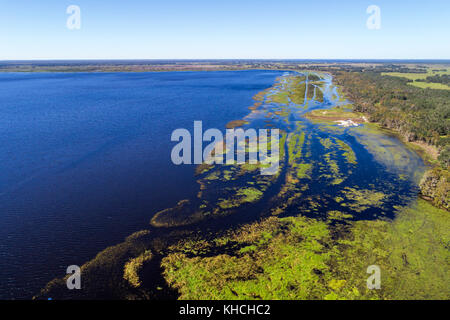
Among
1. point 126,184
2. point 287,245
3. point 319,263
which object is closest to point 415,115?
point 287,245

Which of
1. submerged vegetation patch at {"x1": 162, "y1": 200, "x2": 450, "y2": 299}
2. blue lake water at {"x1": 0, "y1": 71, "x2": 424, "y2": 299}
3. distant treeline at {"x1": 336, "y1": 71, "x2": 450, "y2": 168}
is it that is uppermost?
distant treeline at {"x1": 336, "y1": 71, "x2": 450, "y2": 168}

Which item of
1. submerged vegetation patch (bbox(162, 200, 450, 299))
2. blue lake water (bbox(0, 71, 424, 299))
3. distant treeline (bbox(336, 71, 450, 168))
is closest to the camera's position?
submerged vegetation patch (bbox(162, 200, 450, 299))

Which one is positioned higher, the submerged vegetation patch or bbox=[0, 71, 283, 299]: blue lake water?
bbox=[0, 71, 283, 299]: blue lake water

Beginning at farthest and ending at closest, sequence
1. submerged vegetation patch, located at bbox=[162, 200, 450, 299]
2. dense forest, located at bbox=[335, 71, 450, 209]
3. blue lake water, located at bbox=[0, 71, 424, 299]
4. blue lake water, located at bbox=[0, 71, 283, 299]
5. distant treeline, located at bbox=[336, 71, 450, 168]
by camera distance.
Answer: distant treeline, located at bbox=[336, 71, 450, 168] → dense forest, located at bbox=[335, 71, 450, 209] → blue lake water, located at bbox=[0, 71, 424, 299] → blue lake water, located at bbox=[0, 71, 283, 299] → submerged vegetation patch, located at bbox=[162, 200, 450, 299]

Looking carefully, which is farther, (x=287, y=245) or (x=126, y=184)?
(x=126, y=184)

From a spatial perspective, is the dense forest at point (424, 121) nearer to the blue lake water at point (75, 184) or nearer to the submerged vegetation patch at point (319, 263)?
the submerged vegetation patch at point (319, 263)

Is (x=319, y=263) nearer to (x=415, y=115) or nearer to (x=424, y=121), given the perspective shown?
(x=424, y=121)

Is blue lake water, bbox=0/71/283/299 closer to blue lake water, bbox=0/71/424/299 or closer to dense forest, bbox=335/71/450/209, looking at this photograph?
blue lake water, bbox=0/71/424/299

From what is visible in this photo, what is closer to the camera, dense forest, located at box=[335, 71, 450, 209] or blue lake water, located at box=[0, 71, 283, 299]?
blue lake water, located at box=[0, 71, 283, 299]

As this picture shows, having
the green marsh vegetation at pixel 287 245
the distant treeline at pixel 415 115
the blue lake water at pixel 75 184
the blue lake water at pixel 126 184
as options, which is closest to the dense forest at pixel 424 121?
the distant treeline at pixel 415 115

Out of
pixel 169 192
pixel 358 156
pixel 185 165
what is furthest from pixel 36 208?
pixel 358 156

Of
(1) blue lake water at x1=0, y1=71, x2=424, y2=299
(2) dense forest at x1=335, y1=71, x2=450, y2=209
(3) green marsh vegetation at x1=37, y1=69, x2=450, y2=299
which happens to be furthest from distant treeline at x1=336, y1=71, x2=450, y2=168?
(3) green marsh vegetation at x1=37, y1=69, x2=450, y2=299
